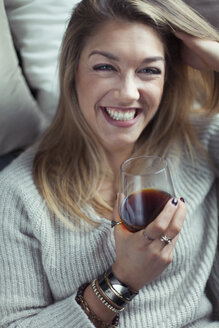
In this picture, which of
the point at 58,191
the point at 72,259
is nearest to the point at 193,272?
the point at 72,259

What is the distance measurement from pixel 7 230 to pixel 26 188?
14cm

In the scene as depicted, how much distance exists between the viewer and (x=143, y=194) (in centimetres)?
93

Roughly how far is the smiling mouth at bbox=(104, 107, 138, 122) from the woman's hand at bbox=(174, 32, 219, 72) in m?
0.29

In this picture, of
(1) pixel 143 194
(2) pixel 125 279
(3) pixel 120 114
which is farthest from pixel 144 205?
(3) pixel 120 114

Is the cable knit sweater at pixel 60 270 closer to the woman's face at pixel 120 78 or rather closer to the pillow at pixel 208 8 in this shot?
the woman's face at pixel 120 78

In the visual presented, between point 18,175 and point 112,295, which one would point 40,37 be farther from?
point 112,295

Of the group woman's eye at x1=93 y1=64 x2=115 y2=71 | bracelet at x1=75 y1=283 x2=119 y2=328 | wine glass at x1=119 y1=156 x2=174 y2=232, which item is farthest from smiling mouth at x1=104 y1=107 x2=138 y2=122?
bracelet at x1=75 y1=283 x2=119 y2=328

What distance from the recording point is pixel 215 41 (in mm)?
1303

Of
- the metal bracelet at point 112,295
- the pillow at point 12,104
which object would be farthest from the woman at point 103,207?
the pillow at point 12,104

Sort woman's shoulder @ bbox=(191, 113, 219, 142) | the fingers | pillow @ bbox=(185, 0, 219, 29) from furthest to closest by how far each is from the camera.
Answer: woman's shoulder @ bbox=(191, 113, 219, 142), pillow @ bbox=(185, 0, 219, 29), the fingers

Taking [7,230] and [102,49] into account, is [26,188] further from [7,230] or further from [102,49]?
[102,49]

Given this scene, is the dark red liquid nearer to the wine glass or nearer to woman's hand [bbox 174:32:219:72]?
the wine glass

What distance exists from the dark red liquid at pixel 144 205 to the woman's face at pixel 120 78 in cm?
32

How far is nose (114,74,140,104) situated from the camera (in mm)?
1137
